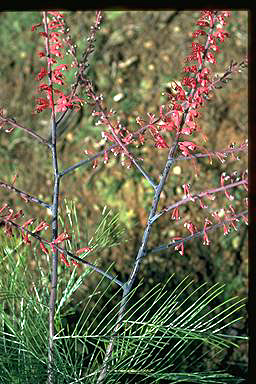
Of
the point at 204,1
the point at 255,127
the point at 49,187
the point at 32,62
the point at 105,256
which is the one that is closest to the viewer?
the point at 204,1

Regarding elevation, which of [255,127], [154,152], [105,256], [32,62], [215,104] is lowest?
[105,256]

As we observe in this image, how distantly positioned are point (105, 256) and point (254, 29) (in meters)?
0.95

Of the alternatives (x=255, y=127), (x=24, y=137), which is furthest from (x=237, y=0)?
(x=24, y=137)

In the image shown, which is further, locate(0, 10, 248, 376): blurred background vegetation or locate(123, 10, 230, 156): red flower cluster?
locate(0, 10, 248, 376): blurred background vegetation

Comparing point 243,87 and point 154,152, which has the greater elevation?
point 243,87

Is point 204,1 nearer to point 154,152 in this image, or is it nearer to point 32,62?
point 154,152

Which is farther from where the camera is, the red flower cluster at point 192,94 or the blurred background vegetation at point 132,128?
the blurred background vegetation at point 132,128

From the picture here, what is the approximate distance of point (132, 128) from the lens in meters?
1.75

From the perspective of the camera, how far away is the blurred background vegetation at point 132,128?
59.9 inches

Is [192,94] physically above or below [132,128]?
below

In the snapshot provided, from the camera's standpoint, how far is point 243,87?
1.78m

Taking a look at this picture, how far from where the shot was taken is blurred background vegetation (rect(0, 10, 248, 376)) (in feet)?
4.99

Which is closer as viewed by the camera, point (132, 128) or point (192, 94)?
point (192, 94)

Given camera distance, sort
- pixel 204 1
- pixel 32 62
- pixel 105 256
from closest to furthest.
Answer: pixel 204 1
pixel 105 256
pixel 32 62
